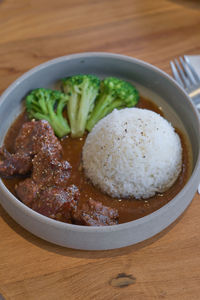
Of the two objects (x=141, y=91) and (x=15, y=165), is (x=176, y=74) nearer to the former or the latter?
(x=141, y=91)

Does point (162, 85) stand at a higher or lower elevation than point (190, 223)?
higher

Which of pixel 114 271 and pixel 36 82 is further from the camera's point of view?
pixel 36 82

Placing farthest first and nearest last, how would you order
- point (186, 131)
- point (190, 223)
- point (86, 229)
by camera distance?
point (186, 131) → point (190, 223) → point (86, 229)

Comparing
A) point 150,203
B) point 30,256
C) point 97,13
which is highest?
point 97,13

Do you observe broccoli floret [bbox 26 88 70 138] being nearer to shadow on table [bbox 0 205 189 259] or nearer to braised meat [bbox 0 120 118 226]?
braised meat [bbox 0 120 118 226]

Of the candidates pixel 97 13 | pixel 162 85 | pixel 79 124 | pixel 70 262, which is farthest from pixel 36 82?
pixel 70 262

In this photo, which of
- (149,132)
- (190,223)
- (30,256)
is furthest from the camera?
(149,132)

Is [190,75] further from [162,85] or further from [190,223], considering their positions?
[190,223]

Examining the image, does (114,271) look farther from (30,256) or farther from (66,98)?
(66,98)
